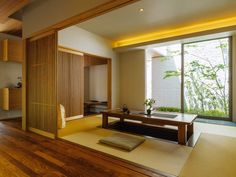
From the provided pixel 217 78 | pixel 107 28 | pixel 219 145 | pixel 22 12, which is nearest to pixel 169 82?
pixel 217 78

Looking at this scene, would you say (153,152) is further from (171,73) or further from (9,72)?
(9,72)

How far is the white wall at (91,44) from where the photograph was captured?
14.1ft

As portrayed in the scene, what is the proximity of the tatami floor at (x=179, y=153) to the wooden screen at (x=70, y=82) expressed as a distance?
1.51m

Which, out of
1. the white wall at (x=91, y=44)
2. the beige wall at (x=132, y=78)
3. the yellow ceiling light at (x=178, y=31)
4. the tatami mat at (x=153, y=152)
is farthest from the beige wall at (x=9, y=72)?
the beige wall at (x=132, y=78)

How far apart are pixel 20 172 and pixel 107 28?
13.7 feet

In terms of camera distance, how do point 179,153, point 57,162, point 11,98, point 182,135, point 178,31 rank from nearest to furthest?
1. point 57,162
2. point 179,153
3. point 182,135
4. point 178,31
5. point 11,98

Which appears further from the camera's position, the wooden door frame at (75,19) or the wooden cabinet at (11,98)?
the wooden cabinet at (11,98)

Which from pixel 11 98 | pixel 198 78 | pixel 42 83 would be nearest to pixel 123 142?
pixel 42 83

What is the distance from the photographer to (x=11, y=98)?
15.8ft

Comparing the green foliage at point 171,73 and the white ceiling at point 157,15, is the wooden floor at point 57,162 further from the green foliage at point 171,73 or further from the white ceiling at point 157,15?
the green foliage at point 171,73

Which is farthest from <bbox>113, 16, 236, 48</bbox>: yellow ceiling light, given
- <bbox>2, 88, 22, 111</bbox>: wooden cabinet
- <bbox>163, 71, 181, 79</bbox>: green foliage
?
<bbox>2, 88, 22, 111</bbox>: wooden cabinet

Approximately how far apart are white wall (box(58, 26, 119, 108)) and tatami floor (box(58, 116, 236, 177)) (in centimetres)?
258

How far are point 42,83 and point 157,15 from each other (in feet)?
10.5

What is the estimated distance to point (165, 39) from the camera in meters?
4.77
